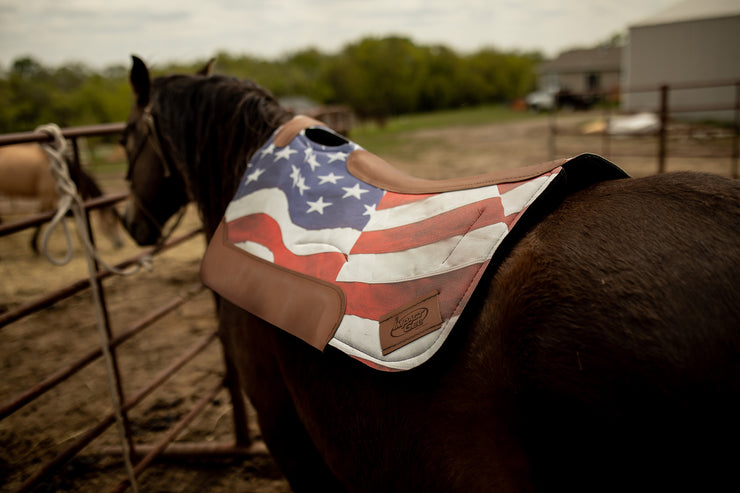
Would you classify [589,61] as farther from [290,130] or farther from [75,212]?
[75,212]

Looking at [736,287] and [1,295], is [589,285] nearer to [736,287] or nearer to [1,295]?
[736,287]

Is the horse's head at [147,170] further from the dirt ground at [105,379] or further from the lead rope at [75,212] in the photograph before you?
the dirt ground at [105,379]

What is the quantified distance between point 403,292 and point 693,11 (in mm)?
20335

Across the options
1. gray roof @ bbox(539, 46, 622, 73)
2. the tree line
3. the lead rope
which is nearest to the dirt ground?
the lead rope

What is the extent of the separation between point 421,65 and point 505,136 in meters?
28.7

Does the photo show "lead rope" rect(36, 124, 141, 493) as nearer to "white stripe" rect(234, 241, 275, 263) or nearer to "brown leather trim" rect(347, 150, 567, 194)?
"white stripe" rect(234, 241, 275, 263)

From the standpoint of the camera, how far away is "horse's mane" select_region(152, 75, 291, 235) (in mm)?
1616

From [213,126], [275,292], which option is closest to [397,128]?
[213,126]

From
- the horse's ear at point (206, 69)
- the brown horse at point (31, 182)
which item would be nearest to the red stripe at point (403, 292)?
the horse's ear at point (206, 69)

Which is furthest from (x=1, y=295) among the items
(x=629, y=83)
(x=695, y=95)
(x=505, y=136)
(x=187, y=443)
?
(x=629, y=83)

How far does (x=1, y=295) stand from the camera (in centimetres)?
475

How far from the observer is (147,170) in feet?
6.27

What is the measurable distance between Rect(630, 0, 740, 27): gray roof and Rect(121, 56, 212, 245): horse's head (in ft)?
61.6

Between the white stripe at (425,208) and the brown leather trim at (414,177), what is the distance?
0.02 meters
